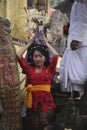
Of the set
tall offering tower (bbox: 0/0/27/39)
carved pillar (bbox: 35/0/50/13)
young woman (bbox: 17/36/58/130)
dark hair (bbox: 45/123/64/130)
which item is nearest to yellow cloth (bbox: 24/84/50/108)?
young woman (bbox: 17/36/58/130)

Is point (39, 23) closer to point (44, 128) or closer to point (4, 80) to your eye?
point (4, 80)

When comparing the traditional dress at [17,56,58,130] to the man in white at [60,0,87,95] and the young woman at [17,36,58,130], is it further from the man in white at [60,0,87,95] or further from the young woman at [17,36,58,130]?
the man in white at [60,0,87,95]

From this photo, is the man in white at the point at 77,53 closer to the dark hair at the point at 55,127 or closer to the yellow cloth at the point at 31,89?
the yellow cloth at the point at 31,89

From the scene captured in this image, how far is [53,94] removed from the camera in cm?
741

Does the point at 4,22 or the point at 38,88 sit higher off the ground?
the point at 4,22

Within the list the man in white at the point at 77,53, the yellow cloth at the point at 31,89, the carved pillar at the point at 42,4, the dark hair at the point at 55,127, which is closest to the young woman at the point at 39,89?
the yellow cloth at the point at 31,89

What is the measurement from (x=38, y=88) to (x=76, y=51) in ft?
2.36

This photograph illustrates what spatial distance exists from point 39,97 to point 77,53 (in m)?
0.78

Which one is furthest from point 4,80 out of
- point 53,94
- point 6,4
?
point 6,4

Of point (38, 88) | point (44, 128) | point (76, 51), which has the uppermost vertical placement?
point (76, 51)

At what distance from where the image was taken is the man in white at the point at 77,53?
22.8ft

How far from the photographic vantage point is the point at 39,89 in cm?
688

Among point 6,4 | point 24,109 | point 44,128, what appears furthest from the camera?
point 6,4

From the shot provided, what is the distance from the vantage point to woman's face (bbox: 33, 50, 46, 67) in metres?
6.88
